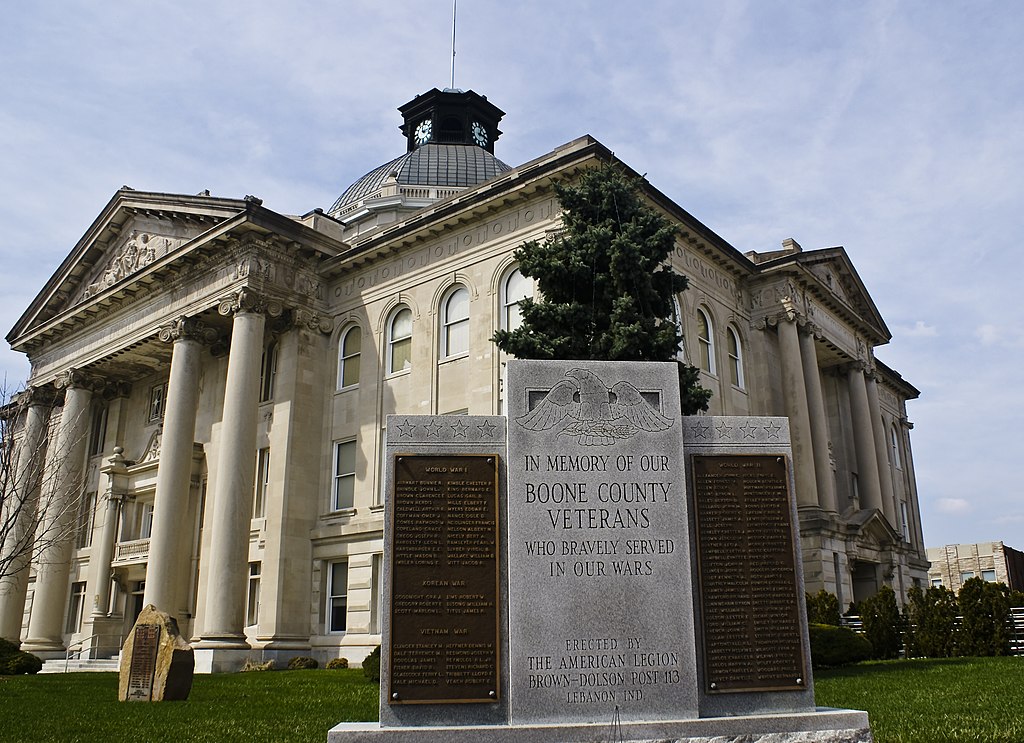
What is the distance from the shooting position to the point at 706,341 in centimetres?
3073

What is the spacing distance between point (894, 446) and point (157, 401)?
122 feet

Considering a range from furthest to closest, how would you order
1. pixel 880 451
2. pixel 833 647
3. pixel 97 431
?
pixel 880 451 < pixel 97 431 < pixel 833 647

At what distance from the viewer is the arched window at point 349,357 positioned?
1252 inches

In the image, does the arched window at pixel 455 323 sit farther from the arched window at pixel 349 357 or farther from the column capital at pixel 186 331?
the column capital at pixel 186 331

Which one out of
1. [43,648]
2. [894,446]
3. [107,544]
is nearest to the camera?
[107,544]

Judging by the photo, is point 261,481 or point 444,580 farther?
point 261,481

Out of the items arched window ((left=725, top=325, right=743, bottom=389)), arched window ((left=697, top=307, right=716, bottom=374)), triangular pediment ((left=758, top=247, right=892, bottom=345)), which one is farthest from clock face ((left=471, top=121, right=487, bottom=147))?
arched window ((left=697, top=307, right=716, bottom=374))

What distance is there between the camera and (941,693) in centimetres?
1369

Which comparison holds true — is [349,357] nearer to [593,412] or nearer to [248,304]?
[248,304]

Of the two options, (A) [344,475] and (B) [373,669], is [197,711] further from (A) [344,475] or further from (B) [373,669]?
(A) [344,475]

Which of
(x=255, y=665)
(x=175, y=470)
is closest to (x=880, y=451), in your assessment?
(x=255, y=665)

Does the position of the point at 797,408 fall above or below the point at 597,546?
above

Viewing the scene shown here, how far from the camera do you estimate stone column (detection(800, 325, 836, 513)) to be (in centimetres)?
3281

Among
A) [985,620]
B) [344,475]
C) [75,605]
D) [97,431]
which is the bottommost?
[985,620]
